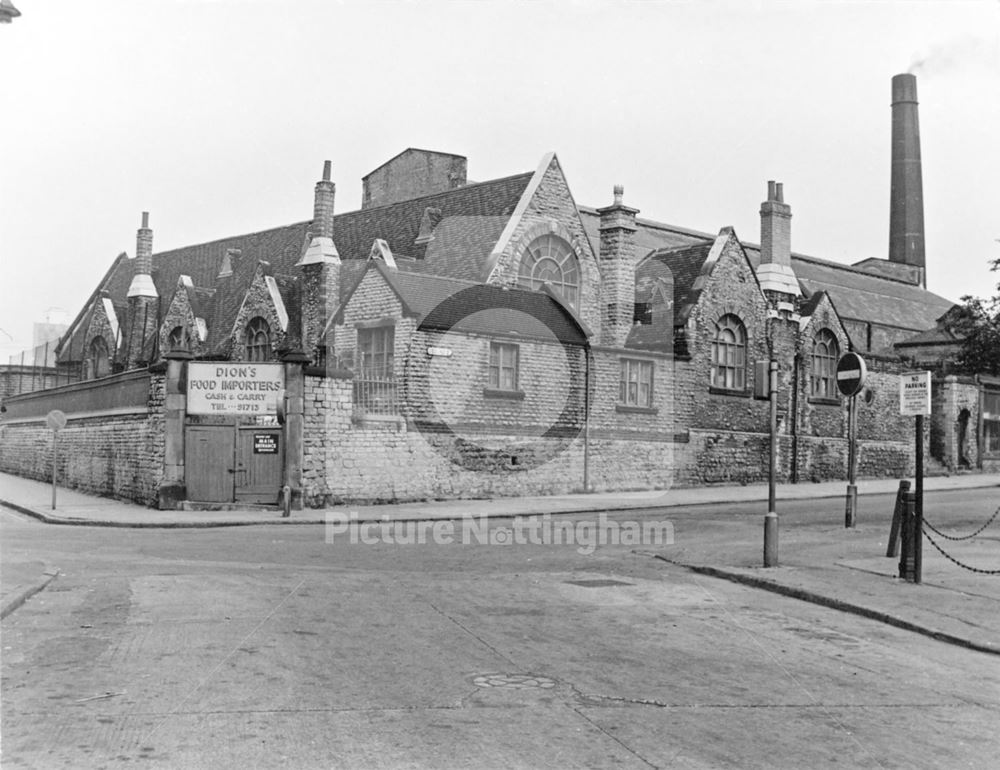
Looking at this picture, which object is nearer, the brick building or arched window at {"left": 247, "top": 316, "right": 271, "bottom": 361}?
the brick building

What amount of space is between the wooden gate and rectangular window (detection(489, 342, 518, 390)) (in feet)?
21.4

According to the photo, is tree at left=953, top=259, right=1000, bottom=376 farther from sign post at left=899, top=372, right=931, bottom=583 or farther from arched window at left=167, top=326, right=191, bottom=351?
arched window at left=167, top=326, right=191, bottom=351

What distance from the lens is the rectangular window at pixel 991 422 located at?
44.0m

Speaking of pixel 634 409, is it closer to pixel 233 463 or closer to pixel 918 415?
pixel 233 463

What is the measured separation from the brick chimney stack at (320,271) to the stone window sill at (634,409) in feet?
31.5

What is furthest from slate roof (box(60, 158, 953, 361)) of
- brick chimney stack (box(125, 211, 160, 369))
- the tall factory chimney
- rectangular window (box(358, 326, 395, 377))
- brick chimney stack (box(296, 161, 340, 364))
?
the tall factory chimney

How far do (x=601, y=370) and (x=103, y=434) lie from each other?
13655 millimetres

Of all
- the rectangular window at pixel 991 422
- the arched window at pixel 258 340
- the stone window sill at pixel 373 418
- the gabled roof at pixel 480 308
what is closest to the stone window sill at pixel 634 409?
the gabled roof at pixel 480 308

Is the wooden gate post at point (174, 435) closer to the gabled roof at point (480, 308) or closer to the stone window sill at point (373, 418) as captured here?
the stone window sill at point (373, 418)

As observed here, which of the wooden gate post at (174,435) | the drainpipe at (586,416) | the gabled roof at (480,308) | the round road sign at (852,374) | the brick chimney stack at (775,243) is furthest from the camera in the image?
the brick chimney stack at (775,243)

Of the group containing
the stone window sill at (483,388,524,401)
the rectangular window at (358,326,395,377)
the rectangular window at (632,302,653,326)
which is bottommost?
the stone window sill at (483,388,524,401)

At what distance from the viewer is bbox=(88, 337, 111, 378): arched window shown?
51.0 meters

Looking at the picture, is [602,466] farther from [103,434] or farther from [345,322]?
[103,434]

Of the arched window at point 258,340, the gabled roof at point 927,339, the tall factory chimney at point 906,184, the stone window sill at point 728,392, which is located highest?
the tall factory chimney at point 906,184
